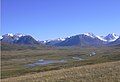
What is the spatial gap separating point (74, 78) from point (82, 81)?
165 centimetres

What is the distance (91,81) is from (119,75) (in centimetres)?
273

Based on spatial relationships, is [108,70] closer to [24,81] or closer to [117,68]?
[117,68]

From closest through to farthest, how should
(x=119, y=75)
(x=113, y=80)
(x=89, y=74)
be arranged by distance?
(x=113, y=80), (x=119, y=75), (x=89, y=74)

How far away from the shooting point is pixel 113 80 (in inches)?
898

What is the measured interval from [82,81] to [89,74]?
2693 millimetres

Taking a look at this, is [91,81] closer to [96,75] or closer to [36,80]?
[96,75]

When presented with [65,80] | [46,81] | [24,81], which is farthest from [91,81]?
[24,81]

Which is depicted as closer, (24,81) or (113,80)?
(113,80)

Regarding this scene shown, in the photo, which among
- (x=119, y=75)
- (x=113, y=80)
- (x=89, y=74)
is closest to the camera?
(x=113, y=80)

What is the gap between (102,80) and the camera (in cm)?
2323

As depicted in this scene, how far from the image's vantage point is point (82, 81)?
77.7 feet

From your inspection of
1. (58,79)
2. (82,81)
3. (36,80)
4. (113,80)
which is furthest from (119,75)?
(36,80)

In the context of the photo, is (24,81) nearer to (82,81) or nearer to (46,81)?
(46,81)

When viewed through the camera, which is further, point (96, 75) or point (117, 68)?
point (117, 68)
